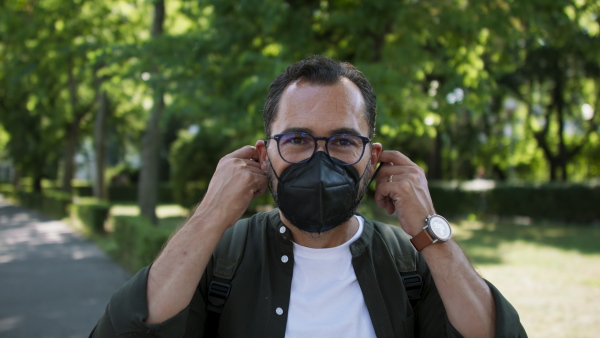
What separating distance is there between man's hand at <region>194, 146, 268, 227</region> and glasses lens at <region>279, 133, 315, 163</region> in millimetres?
147

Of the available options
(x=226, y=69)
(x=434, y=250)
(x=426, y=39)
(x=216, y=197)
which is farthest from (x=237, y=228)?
(x=426, y=39)

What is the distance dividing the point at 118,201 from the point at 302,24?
108 ft

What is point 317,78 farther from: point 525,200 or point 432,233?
point 525,200

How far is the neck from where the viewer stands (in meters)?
2.28

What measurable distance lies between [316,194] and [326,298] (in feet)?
1.35

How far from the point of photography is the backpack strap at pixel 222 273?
2.14 metres

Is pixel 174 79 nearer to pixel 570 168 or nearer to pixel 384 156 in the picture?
pixel 384 156

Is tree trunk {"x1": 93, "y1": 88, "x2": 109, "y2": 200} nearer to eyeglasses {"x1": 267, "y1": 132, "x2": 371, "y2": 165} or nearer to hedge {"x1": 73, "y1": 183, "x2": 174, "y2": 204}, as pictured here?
eyeglasses {"x1": 267, "y1": 132, "x2": 371, "y2": 165}

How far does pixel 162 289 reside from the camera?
1995 millimetres

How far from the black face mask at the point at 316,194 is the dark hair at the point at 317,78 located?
25 centimetres

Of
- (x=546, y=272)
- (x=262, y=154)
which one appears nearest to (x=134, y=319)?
(x=262, y=154)

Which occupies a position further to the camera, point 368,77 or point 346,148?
point 368,77

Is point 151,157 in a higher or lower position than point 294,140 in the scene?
Result: lower

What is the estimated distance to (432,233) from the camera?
2090mm
